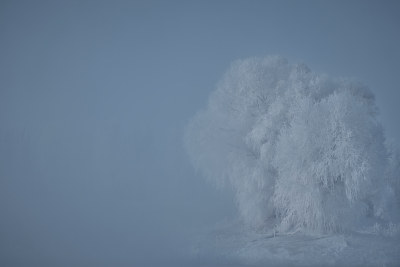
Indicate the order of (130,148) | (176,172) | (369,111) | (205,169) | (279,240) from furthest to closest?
(130,148) → (176,172) → (205,169) → (369,111) → (279,240)

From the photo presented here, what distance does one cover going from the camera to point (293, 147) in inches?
916

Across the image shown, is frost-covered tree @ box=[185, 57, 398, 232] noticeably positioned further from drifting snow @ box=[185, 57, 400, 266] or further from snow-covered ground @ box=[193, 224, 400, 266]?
snow-covered ground @ box=[193, 224, 400, 266]

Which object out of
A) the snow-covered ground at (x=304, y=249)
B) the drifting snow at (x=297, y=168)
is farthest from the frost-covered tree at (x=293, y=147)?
the snow-covered ground at (x=304, y=249)

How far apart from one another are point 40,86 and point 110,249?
421 ft

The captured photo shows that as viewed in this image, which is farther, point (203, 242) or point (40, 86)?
point (40, 86)

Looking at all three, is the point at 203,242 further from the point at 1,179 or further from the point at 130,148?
the point at 130,148

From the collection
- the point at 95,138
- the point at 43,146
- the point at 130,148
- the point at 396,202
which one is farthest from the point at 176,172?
the point at 396,202

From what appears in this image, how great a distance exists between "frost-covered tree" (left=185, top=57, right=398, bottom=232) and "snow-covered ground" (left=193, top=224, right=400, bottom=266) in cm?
121

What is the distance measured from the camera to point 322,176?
880 inches

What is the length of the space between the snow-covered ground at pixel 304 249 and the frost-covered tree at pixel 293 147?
3.96 feet

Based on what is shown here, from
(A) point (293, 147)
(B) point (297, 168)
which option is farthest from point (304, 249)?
(A) point (293, 147)

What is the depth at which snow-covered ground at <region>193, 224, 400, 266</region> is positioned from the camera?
18989mm

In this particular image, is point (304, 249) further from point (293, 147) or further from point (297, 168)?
point (293, 147)

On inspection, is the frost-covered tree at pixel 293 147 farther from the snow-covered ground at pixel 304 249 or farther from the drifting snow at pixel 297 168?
the snow-covered ground at pixel 304 249
